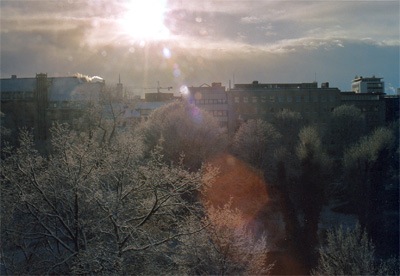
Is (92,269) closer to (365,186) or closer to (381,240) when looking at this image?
(381,240)

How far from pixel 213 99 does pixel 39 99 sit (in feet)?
38.0

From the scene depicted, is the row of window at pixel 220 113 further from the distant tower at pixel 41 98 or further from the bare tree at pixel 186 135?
the distant tower at pixel 41 98

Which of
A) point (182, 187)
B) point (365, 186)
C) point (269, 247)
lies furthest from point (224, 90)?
point (182, 187)

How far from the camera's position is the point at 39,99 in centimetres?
3369

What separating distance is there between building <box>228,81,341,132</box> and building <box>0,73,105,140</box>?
36.5 feet

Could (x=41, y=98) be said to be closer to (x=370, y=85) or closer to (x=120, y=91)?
(x=120, y=91)

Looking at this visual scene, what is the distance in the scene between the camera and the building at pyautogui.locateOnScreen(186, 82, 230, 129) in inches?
1416

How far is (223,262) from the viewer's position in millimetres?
9883

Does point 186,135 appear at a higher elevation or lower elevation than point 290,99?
lower

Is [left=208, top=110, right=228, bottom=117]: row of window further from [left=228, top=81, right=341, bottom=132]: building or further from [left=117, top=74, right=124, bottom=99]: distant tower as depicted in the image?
[left=117, top=74, right=124, bottom=99]: distant tower

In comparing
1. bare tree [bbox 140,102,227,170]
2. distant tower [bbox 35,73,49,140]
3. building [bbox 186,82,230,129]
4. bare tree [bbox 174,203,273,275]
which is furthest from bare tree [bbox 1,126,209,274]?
building [bbox 186,82,230,129]

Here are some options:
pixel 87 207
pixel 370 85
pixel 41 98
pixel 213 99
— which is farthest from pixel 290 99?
pixel 87 207

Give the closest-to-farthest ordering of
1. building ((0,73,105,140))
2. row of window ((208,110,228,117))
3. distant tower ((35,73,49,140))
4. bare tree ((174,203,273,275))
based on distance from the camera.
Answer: bare tree ((174,203,273,275)) < building ((0,73,105,140)) < distant tower ((35,73,49,140)) < row of window ((208,110,228,117))

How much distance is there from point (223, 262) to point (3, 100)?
2735 centimetres
